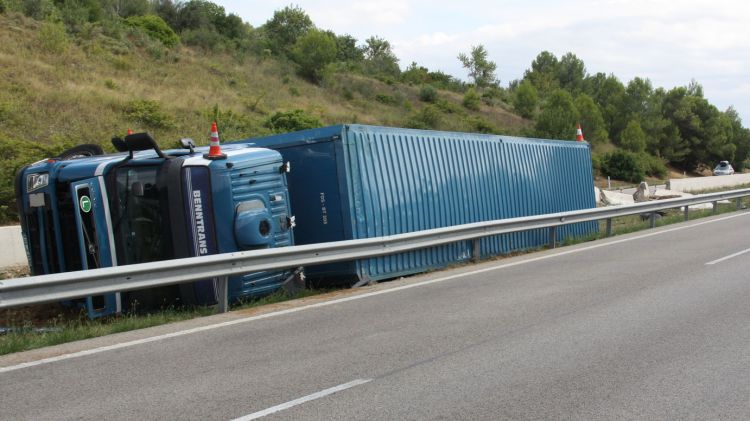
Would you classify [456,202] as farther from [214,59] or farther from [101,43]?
[214,59]

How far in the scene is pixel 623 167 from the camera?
5391cm

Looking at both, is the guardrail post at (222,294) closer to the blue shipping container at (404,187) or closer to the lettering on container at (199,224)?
the lettering on container at (199,224)

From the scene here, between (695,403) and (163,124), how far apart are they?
Answer: 24.9 metres

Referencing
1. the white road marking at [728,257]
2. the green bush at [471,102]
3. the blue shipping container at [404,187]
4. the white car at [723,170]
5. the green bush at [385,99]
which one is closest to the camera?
the blue shipping container at [404,187]

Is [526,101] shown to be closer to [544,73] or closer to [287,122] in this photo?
[544,73]

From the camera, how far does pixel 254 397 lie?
4.89m

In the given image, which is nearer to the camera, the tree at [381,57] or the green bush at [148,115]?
the green bush at [148,115]

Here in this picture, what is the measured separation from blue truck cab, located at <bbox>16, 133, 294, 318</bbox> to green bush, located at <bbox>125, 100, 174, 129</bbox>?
1834cm

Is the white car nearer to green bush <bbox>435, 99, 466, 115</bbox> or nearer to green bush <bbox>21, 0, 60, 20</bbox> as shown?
green bush <bbox>435, 99, 466, 115</bbox>

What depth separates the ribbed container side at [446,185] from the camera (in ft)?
34.8

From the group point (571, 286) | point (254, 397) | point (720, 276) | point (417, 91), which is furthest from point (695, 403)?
point (417, 91)

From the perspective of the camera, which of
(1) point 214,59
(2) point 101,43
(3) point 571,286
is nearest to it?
(3) point 571,286

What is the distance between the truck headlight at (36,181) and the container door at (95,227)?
25.4 inches

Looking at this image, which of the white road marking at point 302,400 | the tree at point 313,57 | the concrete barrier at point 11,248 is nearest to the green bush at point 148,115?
the concrete barrier at point 11,248
